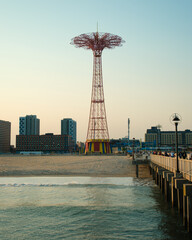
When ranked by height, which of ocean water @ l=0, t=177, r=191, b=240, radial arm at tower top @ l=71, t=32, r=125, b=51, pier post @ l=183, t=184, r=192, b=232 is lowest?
ocean water @ l=0, t=177, r=191, b=240

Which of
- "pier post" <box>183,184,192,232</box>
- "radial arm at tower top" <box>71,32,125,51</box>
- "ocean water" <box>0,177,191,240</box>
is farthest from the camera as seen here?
"radial arm at tower top" <box>71,32,125,51</box>

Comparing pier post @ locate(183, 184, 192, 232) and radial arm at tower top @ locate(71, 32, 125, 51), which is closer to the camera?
pier post @ locate(183, 184, 192, 232)

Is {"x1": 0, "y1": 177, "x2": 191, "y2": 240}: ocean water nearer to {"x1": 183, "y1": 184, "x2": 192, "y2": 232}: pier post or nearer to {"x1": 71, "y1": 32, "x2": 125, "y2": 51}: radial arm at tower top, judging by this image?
{"x1": 183, "y1": 184, "x2": 192, "y2": 232}: pier post

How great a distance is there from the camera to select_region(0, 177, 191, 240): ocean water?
13477 mm

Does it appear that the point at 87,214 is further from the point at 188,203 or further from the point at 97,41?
the point at 97,41

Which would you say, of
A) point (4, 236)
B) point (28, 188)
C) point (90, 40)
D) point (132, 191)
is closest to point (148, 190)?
point (132, 191)

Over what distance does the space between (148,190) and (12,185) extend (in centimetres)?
1283

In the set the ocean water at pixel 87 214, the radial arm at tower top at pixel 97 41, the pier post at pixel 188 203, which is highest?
the radial arm at tower top at pixel 97 41

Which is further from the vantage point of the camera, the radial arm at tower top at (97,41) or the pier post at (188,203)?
the radial arm at tower top at (97,41)

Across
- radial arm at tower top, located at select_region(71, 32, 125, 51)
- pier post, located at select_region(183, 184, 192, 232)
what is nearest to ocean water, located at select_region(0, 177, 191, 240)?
pier post, located at select_region(183, 184, 192, 232)

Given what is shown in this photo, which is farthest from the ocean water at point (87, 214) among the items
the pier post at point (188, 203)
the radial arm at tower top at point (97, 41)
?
the radial arm at tower top at point (97, 41)

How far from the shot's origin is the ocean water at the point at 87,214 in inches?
531

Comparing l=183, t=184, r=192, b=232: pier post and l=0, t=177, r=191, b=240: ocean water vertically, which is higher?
l=183, t=184, r=192, b=232: pier post

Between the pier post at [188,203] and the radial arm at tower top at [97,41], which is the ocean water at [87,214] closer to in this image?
the pier post at [188,203]
